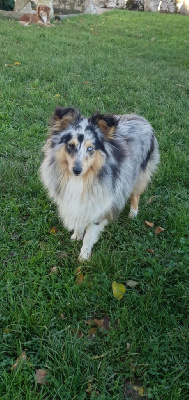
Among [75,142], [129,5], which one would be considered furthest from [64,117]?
[129,5]

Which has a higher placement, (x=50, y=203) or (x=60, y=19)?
(x=60, y=19)

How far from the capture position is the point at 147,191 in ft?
13.0

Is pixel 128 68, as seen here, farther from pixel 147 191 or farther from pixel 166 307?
pixel 166 307

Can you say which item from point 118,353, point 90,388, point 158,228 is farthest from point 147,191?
point 90,388

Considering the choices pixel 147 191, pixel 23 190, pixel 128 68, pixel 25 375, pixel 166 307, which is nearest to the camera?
pixel 25 375

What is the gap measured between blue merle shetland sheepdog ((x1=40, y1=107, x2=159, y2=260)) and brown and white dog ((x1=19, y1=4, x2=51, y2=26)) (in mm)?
10159

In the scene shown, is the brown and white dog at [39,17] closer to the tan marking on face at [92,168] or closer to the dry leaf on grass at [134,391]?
the tan marking on face at [92,168]

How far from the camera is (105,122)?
8.30 feet

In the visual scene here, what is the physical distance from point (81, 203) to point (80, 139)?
0.55 meters

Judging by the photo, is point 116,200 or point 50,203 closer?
point 116,200

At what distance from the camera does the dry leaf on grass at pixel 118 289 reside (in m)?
Answer: 2.55

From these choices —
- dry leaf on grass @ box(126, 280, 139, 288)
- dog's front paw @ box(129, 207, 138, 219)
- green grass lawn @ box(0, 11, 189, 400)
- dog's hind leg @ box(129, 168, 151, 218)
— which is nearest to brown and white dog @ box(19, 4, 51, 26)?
green grass lawn @ box(0, 11, 189, 400)

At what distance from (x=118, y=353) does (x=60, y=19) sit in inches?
539

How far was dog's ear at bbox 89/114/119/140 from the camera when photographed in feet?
8.25
